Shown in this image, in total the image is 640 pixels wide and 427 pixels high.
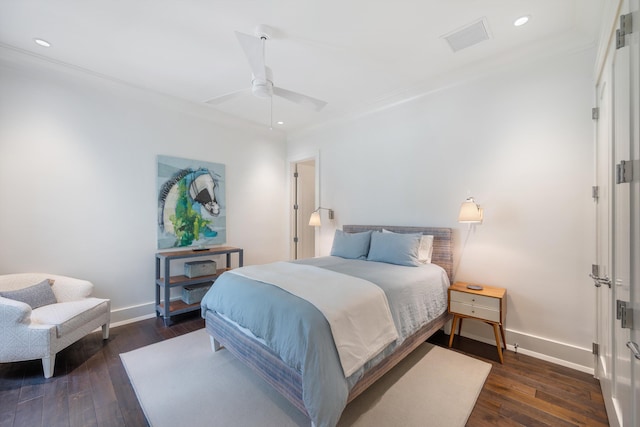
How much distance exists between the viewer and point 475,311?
101 inches

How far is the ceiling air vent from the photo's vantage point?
7.44ft

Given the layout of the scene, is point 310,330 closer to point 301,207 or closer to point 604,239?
point 604,239

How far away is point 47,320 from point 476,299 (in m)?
3.85

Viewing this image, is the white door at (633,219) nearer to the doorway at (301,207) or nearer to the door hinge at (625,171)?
the door hinge at (625,171)

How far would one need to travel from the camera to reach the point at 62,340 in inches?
90.0

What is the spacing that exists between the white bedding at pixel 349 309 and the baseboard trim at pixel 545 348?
1.52m

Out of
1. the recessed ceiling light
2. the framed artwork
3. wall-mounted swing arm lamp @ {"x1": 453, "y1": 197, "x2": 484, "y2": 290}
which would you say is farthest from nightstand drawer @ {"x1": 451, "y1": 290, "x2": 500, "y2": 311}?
the recessed ceiling light

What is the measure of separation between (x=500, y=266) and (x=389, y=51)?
8.05ft

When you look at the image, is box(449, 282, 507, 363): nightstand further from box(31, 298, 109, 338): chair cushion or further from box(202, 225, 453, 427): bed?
box(31, 298, 109, 338): chair cushion

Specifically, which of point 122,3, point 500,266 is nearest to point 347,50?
point 122,3

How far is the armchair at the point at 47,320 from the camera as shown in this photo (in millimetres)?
2080

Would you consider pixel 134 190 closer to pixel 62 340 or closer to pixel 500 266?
pixel 62 340

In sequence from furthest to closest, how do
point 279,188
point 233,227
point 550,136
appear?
point 279,188 → point 233,227 → point 550,136

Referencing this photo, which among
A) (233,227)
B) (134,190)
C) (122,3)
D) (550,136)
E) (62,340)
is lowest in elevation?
(62,340)
